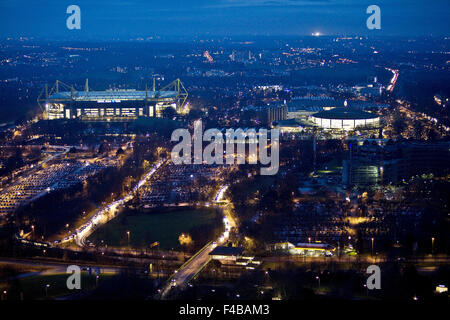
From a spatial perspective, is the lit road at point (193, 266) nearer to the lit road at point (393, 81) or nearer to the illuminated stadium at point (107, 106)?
the illuminated stadium at point (107, 106)

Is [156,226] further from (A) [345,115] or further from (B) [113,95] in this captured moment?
(B) [113,95]

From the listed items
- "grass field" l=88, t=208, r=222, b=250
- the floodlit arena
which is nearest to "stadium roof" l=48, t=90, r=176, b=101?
the floodlit arena

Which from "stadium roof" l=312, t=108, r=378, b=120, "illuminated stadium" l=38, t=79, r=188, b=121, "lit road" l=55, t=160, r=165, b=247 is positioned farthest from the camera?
"illuminated stadium" l=38, t=79, r=188, b=121

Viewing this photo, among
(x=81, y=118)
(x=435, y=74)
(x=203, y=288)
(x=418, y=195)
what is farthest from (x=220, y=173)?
(x=435, y=74)

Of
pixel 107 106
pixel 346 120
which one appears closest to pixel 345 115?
pixel 346 120

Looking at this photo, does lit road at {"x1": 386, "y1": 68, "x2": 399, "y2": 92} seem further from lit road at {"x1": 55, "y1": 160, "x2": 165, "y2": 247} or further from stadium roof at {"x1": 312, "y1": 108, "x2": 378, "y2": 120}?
lit road at {"x1": 55, "y1": 160, "x2": 165, "y2": 247}

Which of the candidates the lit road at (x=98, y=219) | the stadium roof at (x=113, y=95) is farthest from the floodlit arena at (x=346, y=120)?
the lit road at (x=98, y=219)
